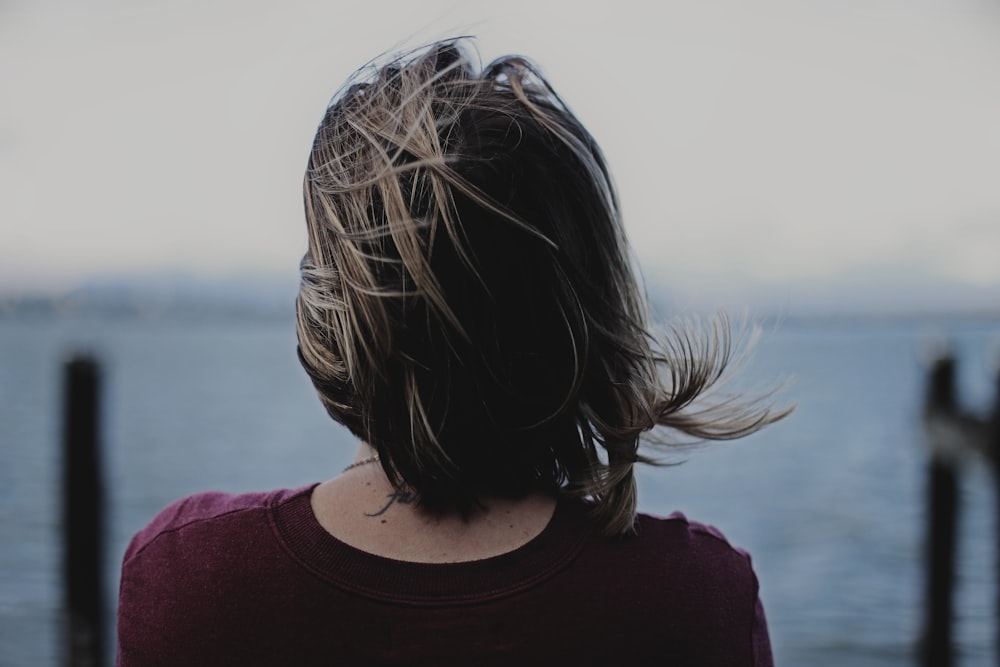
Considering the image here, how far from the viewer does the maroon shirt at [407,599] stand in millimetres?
1075

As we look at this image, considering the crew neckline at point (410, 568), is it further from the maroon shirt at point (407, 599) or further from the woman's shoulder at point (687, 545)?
the woman's shoulder at point (687, 545)

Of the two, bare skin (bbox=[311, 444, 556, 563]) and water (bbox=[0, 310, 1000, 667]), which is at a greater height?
bare skin (bbox=[311, 444, 556, 563])

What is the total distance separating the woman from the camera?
1.09 meters

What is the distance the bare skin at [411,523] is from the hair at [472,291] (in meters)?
0.03

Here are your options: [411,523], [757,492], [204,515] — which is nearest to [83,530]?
[204,515]

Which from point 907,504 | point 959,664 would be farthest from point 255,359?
point 959,664

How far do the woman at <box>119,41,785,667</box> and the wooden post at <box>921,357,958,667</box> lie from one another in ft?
19.9

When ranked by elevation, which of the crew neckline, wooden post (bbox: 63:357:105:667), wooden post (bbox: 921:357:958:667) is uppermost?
the crew neckline

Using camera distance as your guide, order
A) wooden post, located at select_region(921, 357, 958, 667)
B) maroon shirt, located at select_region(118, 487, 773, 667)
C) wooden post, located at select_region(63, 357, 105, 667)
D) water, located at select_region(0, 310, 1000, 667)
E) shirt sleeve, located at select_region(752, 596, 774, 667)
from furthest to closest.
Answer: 1. water, located at select_region(0, 310, 1000, 667)
2. wooden post, located at select_region(921, 357, 958, 667)
3. wooden post, located at select_region(63, 357, 105, 667)
4. shirt sleeve, located at select_region(752, 596, 774, 667)
5. maroon shirt, located at select_region(118, 487, 773, 667)

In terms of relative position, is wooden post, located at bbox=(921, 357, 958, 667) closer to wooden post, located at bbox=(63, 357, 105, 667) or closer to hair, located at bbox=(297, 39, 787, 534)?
wooden post, located at bbox=(63, 357, 105, 667)

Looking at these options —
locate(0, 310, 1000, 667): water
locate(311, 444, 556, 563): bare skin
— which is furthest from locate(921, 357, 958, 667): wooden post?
locate(311, 444, 556, 563): bare skin

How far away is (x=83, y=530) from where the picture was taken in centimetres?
487

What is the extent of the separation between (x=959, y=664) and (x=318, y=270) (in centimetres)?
878

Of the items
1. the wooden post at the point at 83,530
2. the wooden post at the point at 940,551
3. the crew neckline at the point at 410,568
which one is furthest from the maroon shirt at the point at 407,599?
the wooden post at the point at 940,551
